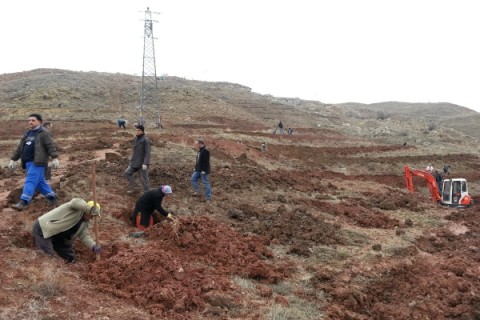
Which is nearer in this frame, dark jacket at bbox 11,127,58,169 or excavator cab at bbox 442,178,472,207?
dark jacket at bbox 11,127,58,169

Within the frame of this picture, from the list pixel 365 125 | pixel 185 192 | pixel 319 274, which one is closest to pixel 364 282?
pixel 319 274

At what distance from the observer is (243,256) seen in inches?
332

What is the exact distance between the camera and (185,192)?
496 inches

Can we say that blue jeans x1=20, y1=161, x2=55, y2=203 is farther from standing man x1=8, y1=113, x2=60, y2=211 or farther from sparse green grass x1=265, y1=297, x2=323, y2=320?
sparse green grass x1=265, y1=297, x2=323, y2=320

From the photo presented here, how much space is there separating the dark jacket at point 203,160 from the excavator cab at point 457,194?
1078 centimetres

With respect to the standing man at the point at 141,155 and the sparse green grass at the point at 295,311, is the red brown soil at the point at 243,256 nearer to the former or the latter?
the sparse green grass at the point at 295,311

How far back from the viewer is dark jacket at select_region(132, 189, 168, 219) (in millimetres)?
8719

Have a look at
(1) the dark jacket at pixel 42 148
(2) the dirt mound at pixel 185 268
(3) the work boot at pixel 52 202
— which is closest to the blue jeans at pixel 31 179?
(1) the dark jacket at pixel 42 148

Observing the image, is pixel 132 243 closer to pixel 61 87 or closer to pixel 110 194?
pixel 110 194

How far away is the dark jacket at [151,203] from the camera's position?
28.6 feet

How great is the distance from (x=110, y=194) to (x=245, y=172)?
6.54 metres

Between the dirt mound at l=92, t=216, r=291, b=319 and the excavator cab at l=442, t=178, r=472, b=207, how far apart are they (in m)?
11.0

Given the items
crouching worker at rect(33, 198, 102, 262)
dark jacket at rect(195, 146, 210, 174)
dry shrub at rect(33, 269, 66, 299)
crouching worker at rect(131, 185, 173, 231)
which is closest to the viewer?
dry shrub at rect(33, 269, 66, 299)

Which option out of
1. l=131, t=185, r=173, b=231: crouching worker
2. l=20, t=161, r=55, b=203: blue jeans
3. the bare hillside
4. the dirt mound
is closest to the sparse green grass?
the bare hillside
